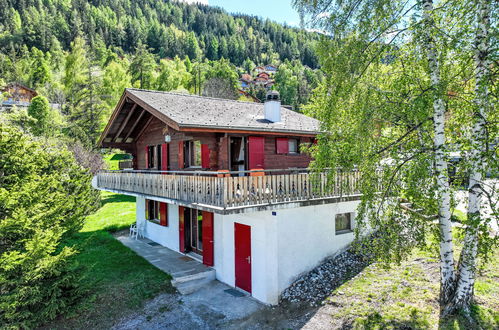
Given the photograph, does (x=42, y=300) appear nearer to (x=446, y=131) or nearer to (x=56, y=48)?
(x=446, y=131)

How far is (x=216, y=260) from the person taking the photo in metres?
13.2

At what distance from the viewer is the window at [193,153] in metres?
14.8

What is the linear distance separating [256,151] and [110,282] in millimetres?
7793

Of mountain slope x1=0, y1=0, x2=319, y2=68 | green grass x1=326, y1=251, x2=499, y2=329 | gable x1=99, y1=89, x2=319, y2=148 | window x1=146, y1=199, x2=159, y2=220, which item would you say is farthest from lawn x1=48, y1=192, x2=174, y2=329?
mountain slope x1=0, y1=0, x2=319, y2=68

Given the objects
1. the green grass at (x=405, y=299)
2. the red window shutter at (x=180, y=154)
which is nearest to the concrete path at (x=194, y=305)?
the green grass at (x=405, y=299)

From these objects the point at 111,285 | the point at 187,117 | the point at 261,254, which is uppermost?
the point at 187,117

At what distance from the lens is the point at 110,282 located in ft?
41.2

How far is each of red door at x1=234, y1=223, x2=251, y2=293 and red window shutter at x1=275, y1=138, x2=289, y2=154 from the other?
171 inches

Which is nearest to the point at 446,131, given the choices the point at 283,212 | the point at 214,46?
the point at 283,212

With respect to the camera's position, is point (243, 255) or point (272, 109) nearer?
point (243, 255)

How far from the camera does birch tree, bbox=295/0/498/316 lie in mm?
7011

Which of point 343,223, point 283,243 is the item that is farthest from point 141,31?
point 283,243

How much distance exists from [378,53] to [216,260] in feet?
31.6

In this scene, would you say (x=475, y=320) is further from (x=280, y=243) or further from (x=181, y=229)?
(x=181, y=229)
